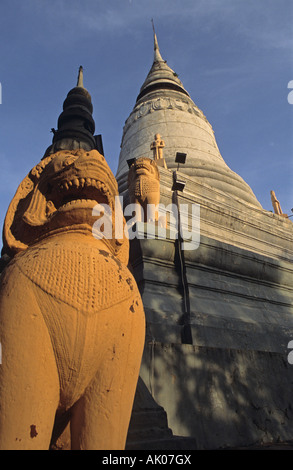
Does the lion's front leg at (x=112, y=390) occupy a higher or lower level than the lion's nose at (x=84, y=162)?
lower

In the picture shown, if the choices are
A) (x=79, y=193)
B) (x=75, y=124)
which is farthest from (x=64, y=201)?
(x=75, y=124)

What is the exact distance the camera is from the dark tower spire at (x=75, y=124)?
787 cm

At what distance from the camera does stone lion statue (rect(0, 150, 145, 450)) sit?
1.11 m

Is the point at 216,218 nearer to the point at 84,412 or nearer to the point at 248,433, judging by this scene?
the point at 248,433

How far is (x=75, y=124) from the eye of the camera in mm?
8438

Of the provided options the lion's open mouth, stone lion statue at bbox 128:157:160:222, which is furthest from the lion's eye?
stone lion statue at bbox 128:157:160:222

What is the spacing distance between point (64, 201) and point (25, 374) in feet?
3.22

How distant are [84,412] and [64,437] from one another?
178 mm

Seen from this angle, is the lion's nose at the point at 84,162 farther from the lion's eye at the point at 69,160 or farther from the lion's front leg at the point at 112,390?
the lion's front leg at the point at 112,390

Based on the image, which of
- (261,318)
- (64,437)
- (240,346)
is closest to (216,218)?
(261,318)

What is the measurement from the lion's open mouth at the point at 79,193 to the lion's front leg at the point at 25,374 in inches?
21.4

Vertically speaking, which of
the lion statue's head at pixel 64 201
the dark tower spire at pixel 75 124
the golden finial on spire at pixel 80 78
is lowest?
the lion statue's head at pixel 64 201

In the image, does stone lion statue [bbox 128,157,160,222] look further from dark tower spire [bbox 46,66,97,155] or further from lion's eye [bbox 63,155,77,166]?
dark tower spire [bbox 46,66,97,155]

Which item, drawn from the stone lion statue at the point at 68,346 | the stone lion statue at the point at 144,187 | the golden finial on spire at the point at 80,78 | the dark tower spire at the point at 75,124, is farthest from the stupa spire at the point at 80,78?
the stone lion statue at the point at 68,346
